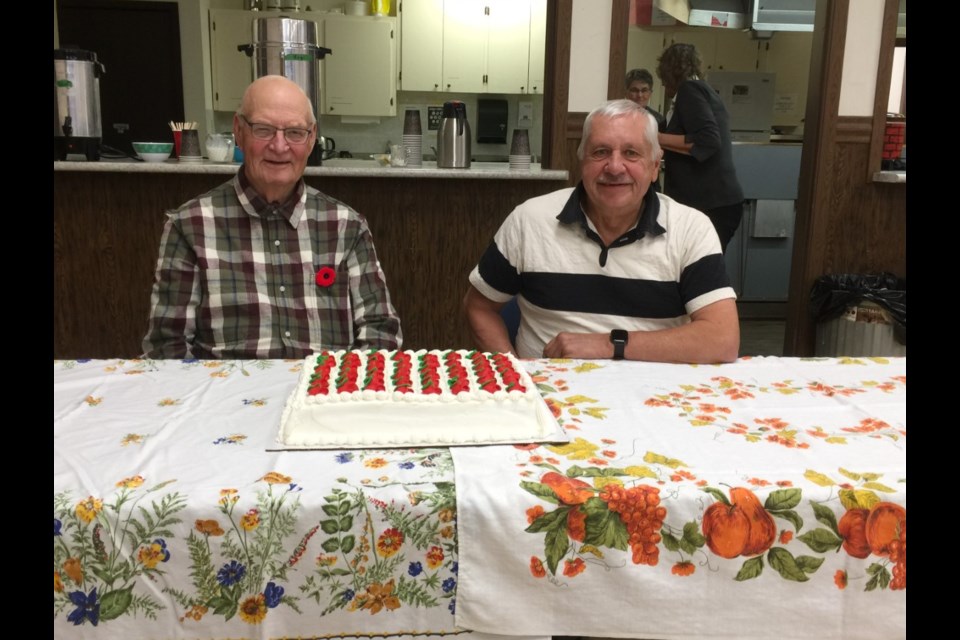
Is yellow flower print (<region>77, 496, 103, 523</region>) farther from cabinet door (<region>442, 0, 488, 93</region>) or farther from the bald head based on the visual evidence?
cabinet door (<region>442, 0, 488, 93</region>)

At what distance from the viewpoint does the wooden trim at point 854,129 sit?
3.25 meters

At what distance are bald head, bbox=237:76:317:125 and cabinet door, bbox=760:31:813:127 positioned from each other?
521 cm

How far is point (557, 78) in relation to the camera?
307 centimetres

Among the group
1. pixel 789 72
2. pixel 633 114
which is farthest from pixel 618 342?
pixel 789 72

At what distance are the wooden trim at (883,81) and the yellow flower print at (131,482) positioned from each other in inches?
129

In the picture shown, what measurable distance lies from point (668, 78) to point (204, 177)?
7.36 feet

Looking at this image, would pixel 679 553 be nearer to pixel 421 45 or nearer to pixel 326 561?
pixel 326 561

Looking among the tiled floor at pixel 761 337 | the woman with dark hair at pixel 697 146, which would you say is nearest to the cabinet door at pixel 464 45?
the woman with dark hair at pixel 697 146

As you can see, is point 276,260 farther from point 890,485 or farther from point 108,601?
point 890,485

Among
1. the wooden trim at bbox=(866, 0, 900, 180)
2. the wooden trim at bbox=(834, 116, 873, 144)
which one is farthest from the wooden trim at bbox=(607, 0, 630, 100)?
the wooden trim at bbox=(866, 0, 900, 180)

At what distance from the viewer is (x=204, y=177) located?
293 centimetres

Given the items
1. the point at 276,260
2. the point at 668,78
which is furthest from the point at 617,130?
the point at 668,78

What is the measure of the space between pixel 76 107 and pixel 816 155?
9.88ft

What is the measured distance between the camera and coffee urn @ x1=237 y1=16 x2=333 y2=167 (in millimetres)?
3021
